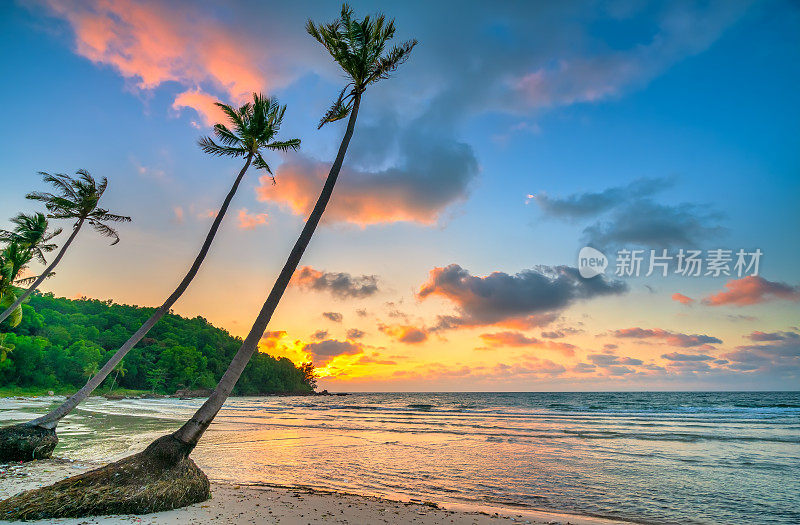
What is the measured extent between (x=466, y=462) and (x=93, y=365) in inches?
3402

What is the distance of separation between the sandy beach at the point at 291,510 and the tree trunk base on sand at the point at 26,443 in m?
0.63

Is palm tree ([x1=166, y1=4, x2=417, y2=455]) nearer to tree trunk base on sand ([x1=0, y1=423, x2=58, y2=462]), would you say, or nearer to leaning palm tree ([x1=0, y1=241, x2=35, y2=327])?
tree trunk base on sand ([x1=0, y1=423, x2=58, y2=462])

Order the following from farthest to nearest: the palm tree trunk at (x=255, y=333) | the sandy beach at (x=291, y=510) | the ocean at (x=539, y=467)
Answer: the ocean at (x=539, y=467)
the palm tree trunk at (x=255, y=333)
the sandy beach at (x=291, y=510)

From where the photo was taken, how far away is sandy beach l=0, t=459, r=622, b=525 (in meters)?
7.06

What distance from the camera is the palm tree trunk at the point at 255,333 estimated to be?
8070 mm

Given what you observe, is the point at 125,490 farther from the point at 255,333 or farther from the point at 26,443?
the point at 26,443

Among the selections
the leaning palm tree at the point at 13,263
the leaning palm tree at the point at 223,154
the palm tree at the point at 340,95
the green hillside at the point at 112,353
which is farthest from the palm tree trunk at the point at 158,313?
the green hillside at the point at 112,353

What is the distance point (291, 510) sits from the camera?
313 inches

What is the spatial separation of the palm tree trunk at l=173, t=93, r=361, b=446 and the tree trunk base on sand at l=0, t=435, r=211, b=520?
13.4 inches

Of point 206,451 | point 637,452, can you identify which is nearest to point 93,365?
point 206,451

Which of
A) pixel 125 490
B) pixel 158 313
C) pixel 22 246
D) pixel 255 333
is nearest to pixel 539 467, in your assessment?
pixel 255 333

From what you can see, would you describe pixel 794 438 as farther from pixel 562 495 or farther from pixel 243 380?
pixel 243 380

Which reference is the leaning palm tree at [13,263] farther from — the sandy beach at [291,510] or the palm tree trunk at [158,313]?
the sandy beach at [291,510]

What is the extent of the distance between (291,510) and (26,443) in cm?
889
